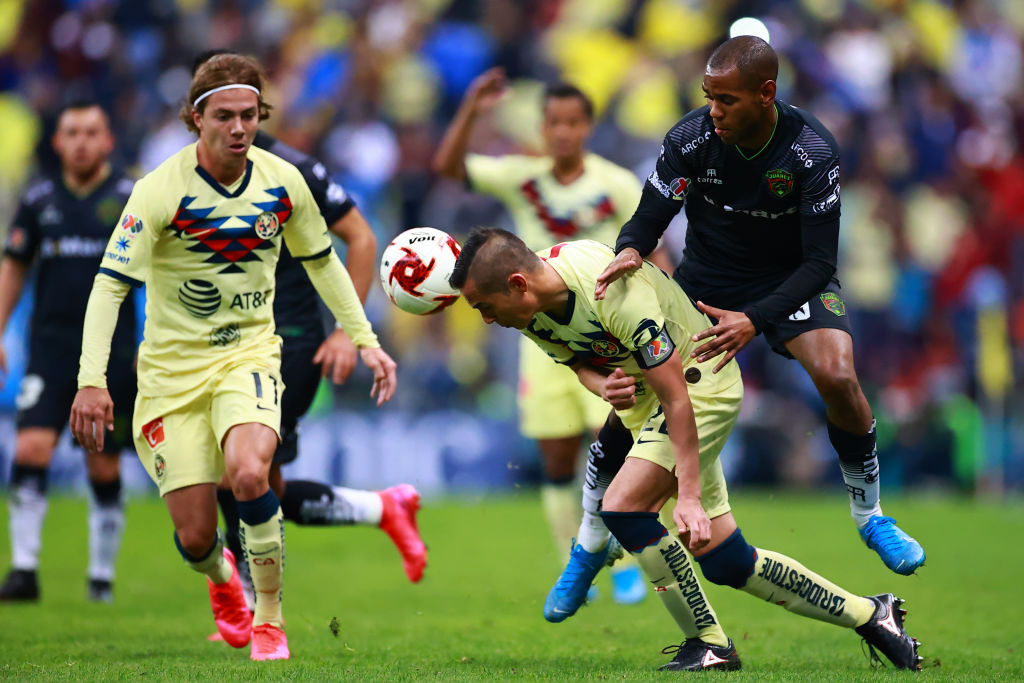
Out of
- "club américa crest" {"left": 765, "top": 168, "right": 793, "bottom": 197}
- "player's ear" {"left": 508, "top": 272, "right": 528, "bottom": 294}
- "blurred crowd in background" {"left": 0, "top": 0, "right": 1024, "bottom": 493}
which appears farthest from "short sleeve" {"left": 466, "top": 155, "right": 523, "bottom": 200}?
"blurred crowd in background" {"left": 0, "top": 0, "right": 1024, "bottom": 493}

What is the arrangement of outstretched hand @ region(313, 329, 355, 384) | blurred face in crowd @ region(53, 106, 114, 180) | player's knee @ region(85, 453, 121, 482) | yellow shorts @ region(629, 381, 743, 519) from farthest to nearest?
player's knee @ region(85, 453, 121, 482)
blurred face in crowd @ region(53, 106, 114, 180)
outstretched hand @ region(313, 329, 355, 384)
yellow shorts @ region(629, 381, 743, 519)

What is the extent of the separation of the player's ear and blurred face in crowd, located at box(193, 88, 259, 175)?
152 centimetres

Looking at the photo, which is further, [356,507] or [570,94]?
[570,94]

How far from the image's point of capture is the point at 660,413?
18.1 feet

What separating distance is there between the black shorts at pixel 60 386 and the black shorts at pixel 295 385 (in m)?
1.66

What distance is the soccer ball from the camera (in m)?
5.56

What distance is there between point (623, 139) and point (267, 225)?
9.81 m

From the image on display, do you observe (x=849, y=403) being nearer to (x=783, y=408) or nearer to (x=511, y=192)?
(x=511, y=192)

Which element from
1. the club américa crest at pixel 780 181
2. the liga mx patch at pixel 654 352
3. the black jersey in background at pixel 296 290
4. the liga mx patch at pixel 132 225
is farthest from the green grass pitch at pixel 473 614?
the club américa crest at pixel 780 181

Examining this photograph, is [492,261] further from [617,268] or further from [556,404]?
[556,404]

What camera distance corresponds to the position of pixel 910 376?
1473 cm

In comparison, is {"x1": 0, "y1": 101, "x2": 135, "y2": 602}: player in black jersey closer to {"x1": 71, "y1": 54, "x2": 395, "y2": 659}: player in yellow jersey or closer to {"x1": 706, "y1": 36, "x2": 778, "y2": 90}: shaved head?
{"x1": 71, "y1": 54, "x2": 395, "y2": 659}: player in yellow jersey

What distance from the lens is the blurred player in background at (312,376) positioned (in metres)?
6.96

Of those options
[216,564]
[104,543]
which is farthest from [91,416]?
[104,543]
